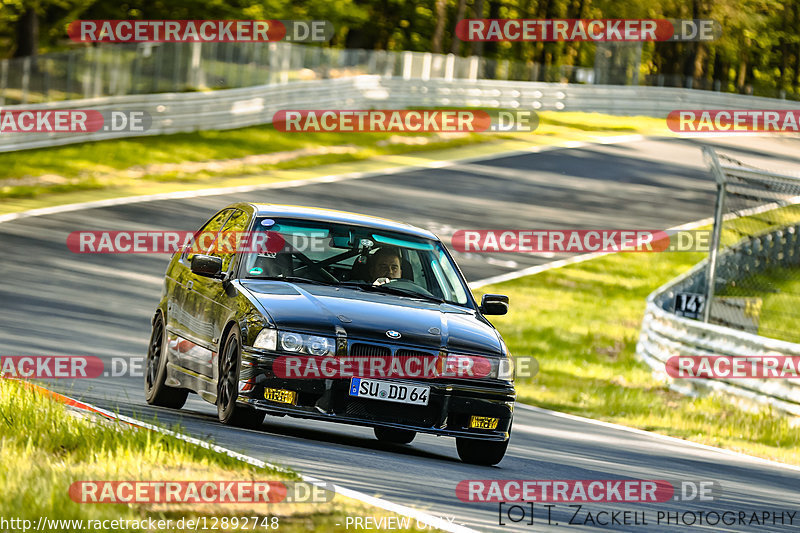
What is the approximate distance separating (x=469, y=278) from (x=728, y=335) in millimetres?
9165

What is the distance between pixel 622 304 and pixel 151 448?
64.5 ft

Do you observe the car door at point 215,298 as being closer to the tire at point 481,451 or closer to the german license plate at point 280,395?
the german license plate at point 280,395

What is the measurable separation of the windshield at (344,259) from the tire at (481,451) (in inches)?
42.2

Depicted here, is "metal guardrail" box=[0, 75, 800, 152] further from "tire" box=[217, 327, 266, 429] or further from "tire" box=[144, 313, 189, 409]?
"tire" box=[217, 327, 266, 429]

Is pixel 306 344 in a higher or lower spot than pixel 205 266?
lower

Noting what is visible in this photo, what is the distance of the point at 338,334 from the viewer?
27.4ft

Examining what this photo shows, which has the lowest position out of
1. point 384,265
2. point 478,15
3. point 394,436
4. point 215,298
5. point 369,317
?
point 394,436

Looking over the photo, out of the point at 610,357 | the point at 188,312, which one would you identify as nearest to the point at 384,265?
the point at 188,312

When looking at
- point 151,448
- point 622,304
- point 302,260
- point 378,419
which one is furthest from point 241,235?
point 622,304

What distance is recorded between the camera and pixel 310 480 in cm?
670

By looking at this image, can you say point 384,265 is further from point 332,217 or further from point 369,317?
point 369,317

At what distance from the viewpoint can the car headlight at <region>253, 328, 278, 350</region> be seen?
8.29 metres

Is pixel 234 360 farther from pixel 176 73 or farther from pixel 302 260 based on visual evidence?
pixel 176 73

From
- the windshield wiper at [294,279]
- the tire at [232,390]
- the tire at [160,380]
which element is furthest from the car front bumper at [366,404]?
the tire at [160,380]
